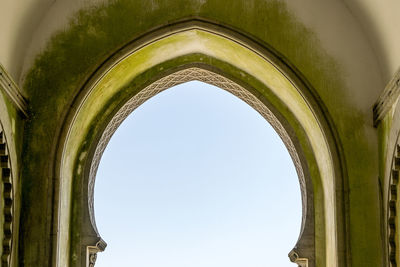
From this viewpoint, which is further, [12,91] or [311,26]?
[311,26]

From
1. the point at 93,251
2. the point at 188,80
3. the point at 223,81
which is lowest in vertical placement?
the point at 93,251

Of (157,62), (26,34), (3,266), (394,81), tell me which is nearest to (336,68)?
(394,81)

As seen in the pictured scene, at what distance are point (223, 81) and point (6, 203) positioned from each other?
3283mm

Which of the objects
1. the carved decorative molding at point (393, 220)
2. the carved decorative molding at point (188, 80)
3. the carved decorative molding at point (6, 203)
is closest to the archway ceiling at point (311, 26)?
the carved decorative molding at point (6, 203)

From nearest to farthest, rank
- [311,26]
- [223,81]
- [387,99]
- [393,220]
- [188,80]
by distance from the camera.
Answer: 1. [387,99]
2. [393,220]
3. [311,26]
4. [223,81]
5. [188,80]

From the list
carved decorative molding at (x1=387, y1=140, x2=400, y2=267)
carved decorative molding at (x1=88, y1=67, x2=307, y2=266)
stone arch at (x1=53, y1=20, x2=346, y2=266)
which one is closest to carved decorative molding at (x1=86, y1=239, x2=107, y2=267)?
stone arch at (x1=53, y1=20, x2=346, y2=266)

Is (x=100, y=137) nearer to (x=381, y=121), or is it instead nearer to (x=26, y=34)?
(x=26, y=34)

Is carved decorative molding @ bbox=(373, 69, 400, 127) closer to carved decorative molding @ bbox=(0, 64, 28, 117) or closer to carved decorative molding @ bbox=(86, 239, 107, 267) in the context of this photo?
carved decorative molding @ bbox=(86, 239, 107, 267)

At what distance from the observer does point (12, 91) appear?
998 cm

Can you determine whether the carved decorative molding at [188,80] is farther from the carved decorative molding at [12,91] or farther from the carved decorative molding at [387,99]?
the carved decorative molding at [387,99]

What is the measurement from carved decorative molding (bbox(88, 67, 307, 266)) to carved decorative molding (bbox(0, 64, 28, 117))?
130 centimetres

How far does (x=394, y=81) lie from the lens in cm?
936

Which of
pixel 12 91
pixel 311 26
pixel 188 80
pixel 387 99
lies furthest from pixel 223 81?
pixel 12 91

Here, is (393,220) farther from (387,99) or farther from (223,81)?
(223,81)
